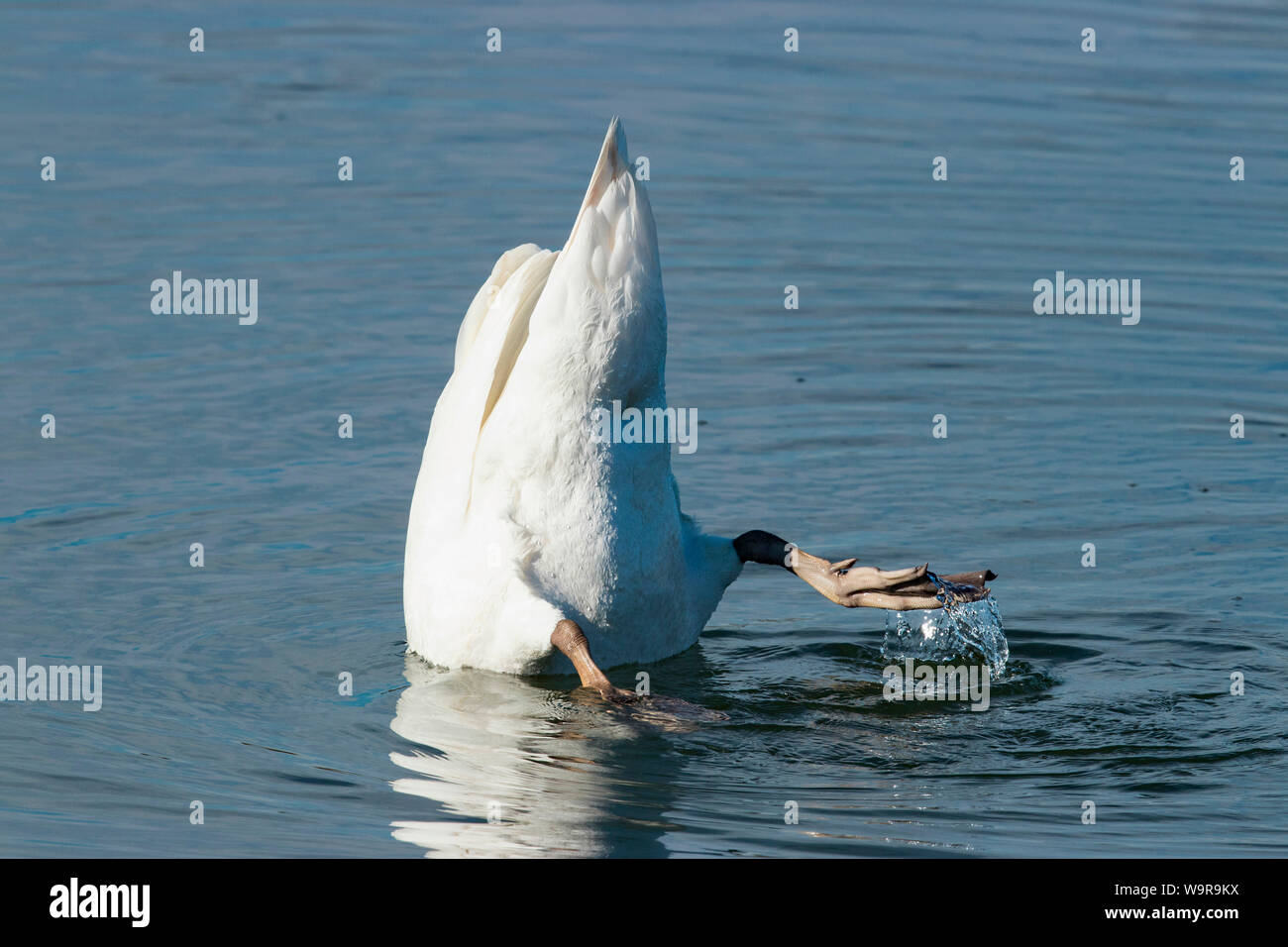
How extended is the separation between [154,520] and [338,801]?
3520mm

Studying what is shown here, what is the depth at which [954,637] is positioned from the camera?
8.71 metres

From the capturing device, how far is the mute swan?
25.5ft

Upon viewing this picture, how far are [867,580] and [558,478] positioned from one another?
147 centimetres

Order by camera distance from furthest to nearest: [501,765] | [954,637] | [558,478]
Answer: [954,637] → [558,478] → [501,765]

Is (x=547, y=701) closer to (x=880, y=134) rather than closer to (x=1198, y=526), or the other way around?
(x=1198, y=526)

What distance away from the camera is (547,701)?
8.19 metres

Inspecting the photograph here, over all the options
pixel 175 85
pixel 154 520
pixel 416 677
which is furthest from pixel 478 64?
pixel 416 677

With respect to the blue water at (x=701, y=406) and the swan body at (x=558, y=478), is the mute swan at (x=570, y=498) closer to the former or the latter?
the swan body at (x=558, y=478)

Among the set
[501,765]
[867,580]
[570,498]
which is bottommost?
[501,765]

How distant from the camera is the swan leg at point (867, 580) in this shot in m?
8.30

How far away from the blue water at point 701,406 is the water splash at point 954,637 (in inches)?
4.4

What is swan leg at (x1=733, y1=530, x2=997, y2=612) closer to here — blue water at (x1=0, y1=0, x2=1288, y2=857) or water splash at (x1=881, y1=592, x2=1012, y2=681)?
water splash at (x1=881, y1=592, x2=1012, y2=681)

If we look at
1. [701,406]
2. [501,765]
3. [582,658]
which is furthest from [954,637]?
[701,406]

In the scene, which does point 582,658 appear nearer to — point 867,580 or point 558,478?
point 558,478
